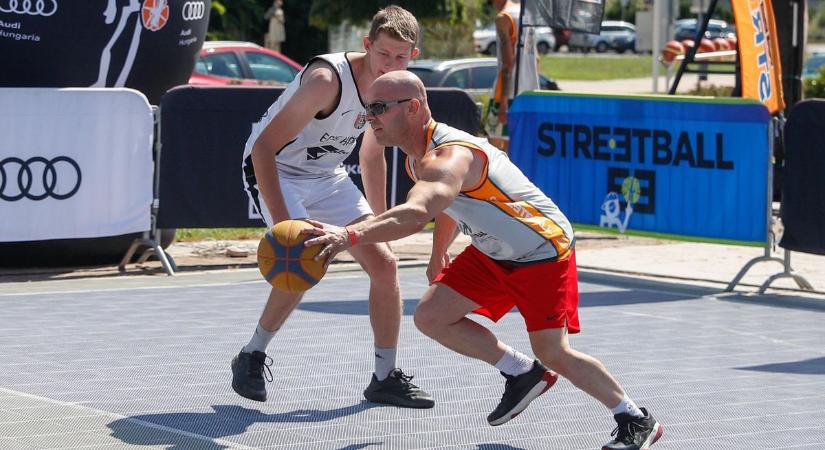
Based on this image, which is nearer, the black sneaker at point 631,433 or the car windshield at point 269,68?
the black sneaker at point 631,433

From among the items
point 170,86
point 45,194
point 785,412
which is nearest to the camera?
point 785,412

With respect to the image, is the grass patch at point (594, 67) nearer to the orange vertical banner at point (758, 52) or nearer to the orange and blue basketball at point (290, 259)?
the orange vertical banner at point (758, 52)

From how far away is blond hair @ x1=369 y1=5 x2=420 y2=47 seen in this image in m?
5.55

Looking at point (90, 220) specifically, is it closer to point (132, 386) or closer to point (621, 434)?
point (132, 386)

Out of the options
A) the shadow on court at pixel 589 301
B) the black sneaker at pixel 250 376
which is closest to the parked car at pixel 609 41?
the shadow on court at pixel 589 301

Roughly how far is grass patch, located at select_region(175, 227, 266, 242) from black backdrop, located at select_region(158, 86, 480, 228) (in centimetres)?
147

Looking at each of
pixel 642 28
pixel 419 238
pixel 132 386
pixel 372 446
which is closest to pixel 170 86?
pixel 419 238

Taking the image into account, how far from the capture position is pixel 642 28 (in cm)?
3925

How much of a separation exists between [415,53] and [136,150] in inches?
198

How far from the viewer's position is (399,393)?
6.08 metres

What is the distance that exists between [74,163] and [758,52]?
214 inches

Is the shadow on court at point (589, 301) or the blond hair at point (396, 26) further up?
the blond hair at point (396, 26)

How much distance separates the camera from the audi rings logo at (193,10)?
10703 millimetres

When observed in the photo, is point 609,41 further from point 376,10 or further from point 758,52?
point 758,52
